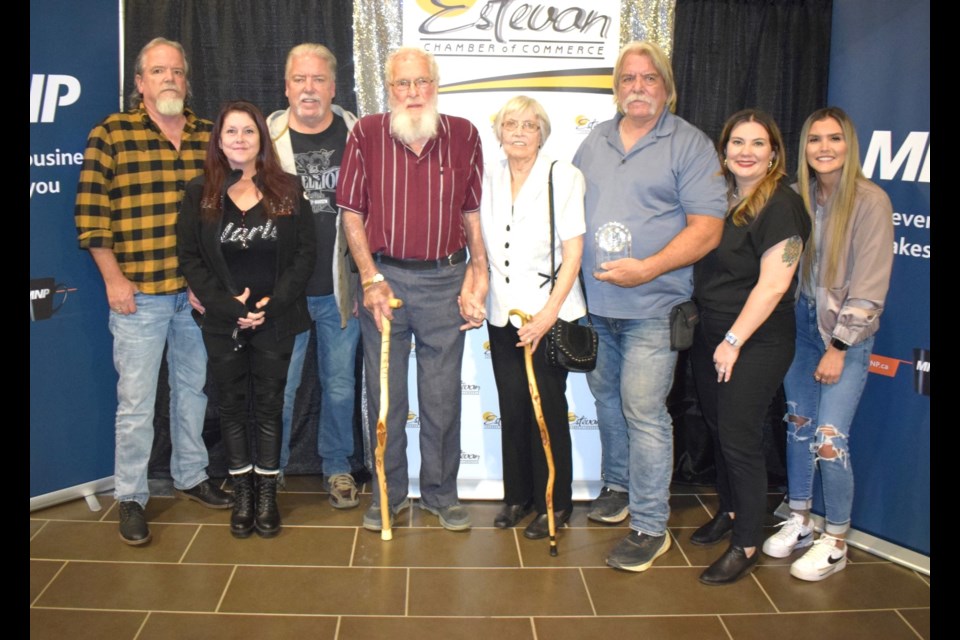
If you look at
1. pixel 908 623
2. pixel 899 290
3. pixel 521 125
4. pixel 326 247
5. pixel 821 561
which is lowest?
pixel 908 623

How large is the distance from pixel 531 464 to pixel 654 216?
1142 millimetres

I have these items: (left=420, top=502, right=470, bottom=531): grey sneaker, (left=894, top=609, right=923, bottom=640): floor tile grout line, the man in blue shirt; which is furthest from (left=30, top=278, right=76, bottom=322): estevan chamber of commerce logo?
(left=894, top=609, right=923, bottom=640): floor tile grout line

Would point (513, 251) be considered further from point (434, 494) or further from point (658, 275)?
point (434, 494)

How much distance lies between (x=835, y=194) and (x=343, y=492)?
2399 mm

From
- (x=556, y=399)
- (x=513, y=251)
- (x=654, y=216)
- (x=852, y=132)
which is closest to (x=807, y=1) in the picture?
(x=852, y=132)

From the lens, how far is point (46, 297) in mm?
3594

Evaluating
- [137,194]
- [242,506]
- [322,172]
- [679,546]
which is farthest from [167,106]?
[679,546]

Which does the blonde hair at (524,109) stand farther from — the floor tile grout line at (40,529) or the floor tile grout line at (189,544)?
the floor tile grout line at (40,529)

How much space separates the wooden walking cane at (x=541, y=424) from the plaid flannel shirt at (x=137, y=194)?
4.72 feet

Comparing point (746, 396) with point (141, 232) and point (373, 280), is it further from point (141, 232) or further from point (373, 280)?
point (141, 232)

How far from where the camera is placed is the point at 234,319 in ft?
10.9

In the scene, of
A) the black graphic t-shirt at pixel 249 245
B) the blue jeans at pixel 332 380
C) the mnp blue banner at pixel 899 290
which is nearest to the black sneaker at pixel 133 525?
the blue jeans at pixel 332 380

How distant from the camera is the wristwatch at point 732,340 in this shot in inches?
118

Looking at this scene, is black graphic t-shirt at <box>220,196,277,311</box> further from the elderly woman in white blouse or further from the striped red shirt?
the elderly woman in white blouse
